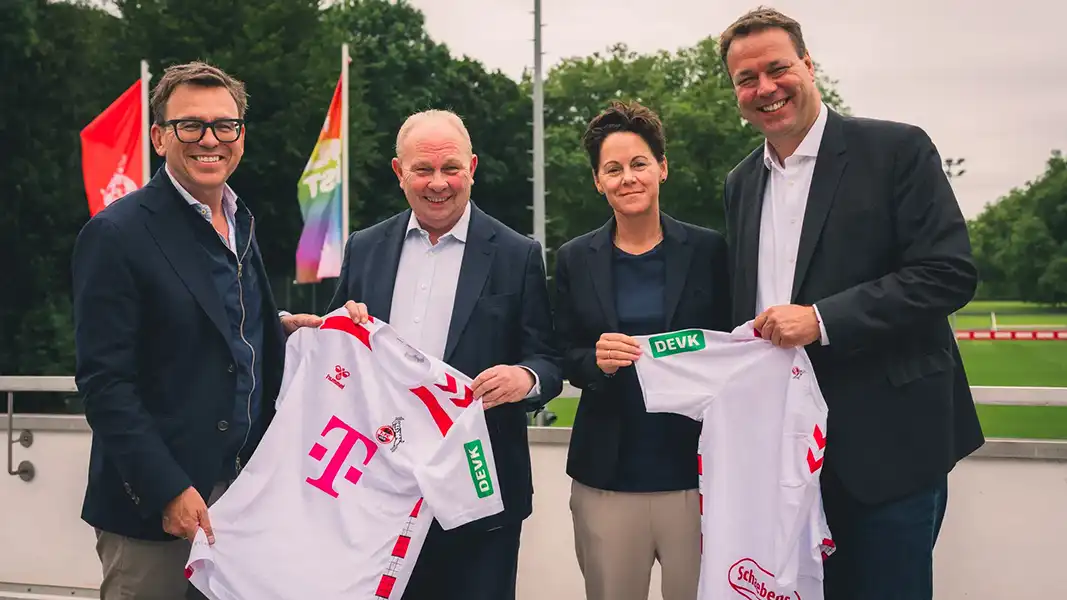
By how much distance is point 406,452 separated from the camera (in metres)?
2.67

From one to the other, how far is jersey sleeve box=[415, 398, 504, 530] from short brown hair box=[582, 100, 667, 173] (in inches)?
38.0

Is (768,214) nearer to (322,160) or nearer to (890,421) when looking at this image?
(890,421)

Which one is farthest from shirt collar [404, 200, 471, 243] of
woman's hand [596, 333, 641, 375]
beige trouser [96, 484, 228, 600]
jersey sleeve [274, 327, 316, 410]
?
beige trouser [96, 484, 228, 600]

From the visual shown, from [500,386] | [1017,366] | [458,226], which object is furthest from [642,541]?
[1017,366]

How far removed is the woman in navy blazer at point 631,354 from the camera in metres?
2.68

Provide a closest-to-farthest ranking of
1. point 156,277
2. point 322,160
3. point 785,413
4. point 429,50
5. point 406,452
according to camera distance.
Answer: point 156,277
point 785,413
point 406,452
point 322,160
point 429,50

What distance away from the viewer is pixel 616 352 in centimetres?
258

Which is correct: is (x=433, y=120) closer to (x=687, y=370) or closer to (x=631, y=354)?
(x=631, y=354)

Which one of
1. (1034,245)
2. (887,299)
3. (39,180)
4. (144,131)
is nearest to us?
(887,299)

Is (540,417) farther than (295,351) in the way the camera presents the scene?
Yes

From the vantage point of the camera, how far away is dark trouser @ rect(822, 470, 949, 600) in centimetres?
238

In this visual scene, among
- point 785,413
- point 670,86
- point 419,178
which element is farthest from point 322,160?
point 670,86

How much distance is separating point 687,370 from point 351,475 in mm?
1075

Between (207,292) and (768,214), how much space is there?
1631 mm
